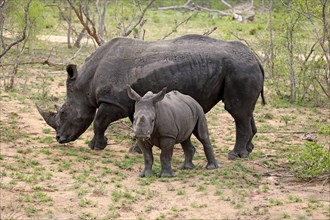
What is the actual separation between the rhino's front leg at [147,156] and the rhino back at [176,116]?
207mm

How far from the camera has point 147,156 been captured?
886 centimetres

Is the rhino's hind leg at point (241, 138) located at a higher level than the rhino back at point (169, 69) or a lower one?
lower

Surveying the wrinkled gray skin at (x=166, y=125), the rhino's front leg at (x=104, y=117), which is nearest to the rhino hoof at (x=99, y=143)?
the rhino's front leg at (x=104, y=117)

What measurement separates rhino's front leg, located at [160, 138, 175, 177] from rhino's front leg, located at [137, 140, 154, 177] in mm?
155

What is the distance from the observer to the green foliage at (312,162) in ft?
27.3

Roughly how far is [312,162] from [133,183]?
2.29 m

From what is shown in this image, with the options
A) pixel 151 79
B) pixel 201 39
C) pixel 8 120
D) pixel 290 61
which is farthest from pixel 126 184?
pixel 290 61

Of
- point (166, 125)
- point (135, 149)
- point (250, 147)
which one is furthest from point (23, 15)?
point (166, 125)

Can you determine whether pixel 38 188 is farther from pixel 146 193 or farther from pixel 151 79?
pixel 151 79

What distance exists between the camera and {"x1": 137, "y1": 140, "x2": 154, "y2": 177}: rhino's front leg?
29.1ft

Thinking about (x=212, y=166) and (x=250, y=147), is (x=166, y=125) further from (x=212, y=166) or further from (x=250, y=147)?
(x=250, y=147)

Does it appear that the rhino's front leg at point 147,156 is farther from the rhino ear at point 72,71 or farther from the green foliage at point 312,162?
the rhino ear at point 72,71

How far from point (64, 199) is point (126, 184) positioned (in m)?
1.00

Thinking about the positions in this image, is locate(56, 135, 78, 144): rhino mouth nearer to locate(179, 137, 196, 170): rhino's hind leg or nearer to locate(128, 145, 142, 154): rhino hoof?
locate(128, 145, 142, 154): rhino hoof
